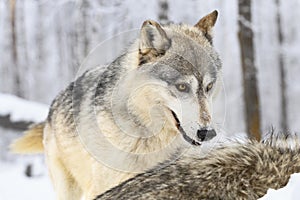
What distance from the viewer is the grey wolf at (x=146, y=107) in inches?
193

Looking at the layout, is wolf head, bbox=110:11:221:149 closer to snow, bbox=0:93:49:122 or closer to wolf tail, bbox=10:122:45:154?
wolf tail, bbox=10:122:45:154

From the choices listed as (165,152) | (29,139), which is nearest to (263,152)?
(165,152)

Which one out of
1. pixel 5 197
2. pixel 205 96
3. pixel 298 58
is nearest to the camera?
pixel 205 96

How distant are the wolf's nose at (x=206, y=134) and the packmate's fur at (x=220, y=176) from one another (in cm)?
123

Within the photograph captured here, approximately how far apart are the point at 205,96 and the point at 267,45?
148ft

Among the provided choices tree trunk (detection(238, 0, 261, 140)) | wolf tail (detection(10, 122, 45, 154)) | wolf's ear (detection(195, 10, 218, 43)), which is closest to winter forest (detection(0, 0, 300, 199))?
tree trunk (detection(238, 0, 261, 140))

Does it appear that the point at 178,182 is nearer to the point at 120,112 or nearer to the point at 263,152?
the point at 263,152

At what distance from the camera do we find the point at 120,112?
210 inches

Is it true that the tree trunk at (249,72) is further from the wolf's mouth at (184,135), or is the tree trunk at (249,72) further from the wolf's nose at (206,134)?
the wolf's nose at (206,134)

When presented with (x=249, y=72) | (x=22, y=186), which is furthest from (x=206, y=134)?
(x=22, y=186)

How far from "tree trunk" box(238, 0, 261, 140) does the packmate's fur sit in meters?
9.62

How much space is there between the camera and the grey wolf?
193 inches

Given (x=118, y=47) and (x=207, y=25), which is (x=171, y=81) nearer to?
(x=207, y=25)

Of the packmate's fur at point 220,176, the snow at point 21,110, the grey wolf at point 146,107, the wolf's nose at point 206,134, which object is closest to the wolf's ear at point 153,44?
the grey wolf at point 146,107
